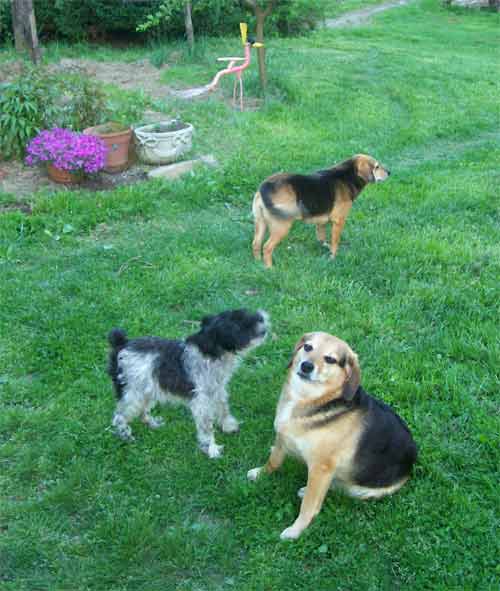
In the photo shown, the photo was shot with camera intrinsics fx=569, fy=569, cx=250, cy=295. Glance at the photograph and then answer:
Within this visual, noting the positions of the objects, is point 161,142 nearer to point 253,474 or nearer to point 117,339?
point 117,339

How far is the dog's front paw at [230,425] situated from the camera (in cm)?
384

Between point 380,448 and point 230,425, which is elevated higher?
point 380,448

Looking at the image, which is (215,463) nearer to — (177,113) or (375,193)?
(375,193)

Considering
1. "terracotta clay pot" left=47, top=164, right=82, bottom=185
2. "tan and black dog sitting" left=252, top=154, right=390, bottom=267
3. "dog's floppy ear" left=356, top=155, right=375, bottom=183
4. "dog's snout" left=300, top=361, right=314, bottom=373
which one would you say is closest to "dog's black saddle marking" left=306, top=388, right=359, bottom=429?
"dog's snout" left=300, top=361, right=314, bottom=373

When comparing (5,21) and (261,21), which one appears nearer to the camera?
(261,21)

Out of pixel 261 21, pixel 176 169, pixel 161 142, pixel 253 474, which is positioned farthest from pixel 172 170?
pixel 253 474

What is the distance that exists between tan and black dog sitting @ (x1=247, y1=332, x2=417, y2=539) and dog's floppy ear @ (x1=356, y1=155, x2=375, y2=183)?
3.44 m

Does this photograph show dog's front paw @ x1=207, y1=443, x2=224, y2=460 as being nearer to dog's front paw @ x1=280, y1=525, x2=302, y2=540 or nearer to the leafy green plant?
dog's front paw @ x1=280, y1=525, x2=302, y2=540

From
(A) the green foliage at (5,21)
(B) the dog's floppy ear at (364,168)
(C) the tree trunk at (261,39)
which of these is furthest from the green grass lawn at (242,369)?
(A) the green foliage at (5,21)

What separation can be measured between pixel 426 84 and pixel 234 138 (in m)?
5.83

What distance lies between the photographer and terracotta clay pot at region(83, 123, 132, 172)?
25.9ft

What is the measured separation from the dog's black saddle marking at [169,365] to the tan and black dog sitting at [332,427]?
693 mm

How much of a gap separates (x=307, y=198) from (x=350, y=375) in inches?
122

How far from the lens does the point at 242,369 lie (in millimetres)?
4434
